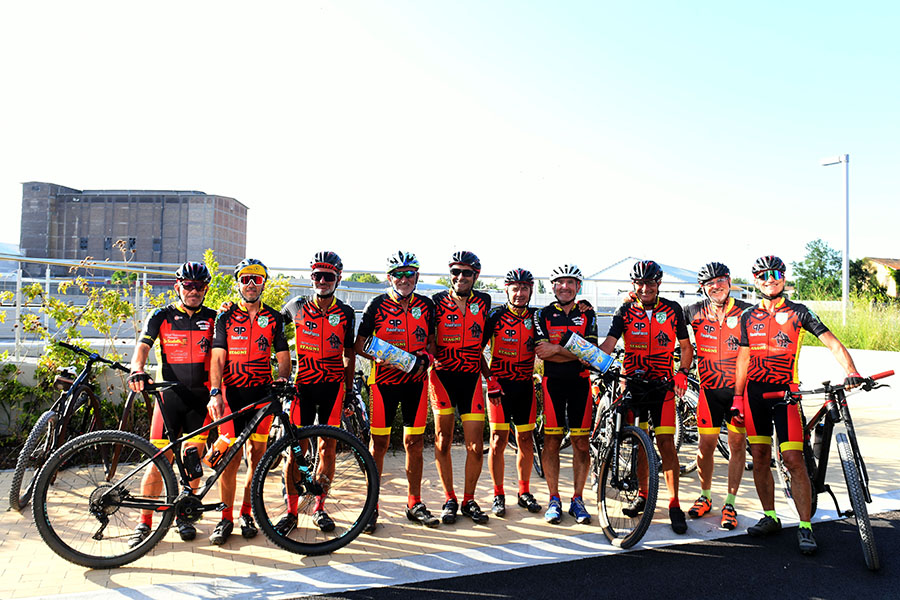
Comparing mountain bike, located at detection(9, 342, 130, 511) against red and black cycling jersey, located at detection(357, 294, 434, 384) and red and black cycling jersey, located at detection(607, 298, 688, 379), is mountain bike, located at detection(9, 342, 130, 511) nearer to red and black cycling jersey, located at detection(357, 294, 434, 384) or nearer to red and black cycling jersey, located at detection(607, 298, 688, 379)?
red and black cycling jersey, located at detection(357, 294, 434, 384)

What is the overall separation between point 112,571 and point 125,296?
4708 mm

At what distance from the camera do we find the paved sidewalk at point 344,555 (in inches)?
156

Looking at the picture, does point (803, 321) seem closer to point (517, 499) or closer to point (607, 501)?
point (607, 501)

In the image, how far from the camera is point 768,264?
5305 millimetres

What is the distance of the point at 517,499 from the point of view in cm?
588

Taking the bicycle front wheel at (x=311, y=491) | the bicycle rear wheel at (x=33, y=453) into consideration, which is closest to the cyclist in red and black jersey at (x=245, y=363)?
the bicycle front wheel at (x=311, y=491)

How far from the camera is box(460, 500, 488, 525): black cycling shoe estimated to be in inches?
204

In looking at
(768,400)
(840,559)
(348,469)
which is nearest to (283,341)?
(348,469)

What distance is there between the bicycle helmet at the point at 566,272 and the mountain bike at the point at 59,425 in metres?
4.23

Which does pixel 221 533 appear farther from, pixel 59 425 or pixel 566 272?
pixel 566 272

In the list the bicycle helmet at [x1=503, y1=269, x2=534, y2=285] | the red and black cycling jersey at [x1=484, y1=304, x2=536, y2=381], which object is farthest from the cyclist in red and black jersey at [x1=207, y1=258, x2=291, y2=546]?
the bicycle helmet at [x1=503, y1=269, x2=534, y2=285]

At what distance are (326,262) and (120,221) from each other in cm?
7256

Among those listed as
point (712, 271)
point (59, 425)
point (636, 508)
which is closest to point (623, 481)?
point (636, 508)

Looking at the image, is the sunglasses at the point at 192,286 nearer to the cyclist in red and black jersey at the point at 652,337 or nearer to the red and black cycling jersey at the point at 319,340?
the red and black cycling jersey at the point at 319,340
